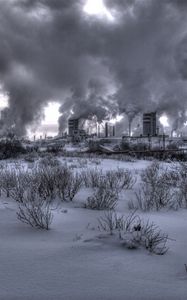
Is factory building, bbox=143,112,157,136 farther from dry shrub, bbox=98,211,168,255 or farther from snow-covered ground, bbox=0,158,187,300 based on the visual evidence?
snow-covered ground, bbox=0,158,187,300

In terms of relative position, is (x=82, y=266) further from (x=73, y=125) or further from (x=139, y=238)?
(x=73, y=125)

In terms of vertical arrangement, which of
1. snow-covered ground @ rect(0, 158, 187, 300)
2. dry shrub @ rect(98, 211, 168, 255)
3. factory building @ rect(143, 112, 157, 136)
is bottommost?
snow-covered ground @ rect(0, 158, 187, 300)

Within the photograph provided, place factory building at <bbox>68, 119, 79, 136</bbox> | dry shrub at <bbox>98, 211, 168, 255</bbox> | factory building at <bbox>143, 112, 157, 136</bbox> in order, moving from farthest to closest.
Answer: factory building at <bbox>68, 119, 79, 136</bbox>, factory building at <bbox>143, 112, 157, 136</bbox>, dry shrub at <bbox>98, 211, 168, 255</bbox>

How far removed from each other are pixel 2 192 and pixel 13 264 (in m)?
3.68

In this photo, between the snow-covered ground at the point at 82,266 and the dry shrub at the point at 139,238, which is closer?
the snow-covered ground at the point at 82,266

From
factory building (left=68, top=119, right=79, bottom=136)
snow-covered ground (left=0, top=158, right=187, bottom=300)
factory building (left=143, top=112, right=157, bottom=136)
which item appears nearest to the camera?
snow-covered ground (left=0, top=158, right=187, bottom=300)

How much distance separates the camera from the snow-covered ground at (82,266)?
178 centimetres

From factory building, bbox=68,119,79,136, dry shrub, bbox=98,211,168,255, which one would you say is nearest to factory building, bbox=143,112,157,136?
factory building, bbox=68,119,79,136

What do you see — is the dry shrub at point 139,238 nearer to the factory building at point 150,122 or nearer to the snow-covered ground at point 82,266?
the snow-covered ground at point 82,266

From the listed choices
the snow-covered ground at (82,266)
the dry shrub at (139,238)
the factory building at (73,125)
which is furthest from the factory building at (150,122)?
the snow-covered ground at (82,266)

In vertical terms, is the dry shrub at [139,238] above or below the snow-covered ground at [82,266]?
above

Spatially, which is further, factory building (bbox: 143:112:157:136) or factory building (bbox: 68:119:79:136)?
factory building (bbox: 68:119:79:136)

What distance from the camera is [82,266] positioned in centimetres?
218

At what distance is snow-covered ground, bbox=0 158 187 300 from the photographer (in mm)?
1781
